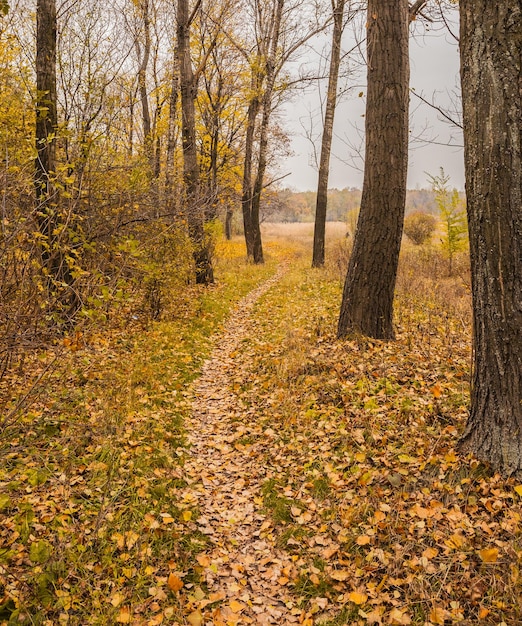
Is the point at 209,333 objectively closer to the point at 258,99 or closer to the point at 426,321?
the point at 426,321

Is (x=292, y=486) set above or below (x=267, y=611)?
above

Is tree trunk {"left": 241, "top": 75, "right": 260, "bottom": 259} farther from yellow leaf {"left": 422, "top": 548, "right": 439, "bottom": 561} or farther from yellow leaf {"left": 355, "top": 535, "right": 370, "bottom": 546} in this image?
yellow leaf {"left": 422, "top": 548, "right": 439, "bottom": 561}

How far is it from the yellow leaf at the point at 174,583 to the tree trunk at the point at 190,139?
8215 millimetres

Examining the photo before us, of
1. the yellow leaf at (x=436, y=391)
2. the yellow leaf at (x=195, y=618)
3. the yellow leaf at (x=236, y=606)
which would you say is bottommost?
the yellow leaf at (x=236, y=606)

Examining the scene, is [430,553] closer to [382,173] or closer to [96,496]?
[96,496]

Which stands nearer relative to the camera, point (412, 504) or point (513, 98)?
point (513, 98)

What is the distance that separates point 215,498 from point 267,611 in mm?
1311

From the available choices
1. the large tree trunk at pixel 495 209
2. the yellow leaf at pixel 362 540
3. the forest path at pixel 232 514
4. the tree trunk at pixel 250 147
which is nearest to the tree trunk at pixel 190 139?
the tree trunk at pixel 250 147

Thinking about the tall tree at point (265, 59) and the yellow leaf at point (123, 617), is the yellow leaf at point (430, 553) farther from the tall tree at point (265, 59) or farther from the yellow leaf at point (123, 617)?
the tall tree at point (265, 59)

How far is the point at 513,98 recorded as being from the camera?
3385mm

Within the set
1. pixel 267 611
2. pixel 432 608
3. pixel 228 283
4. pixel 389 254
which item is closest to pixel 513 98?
pixel 389 254

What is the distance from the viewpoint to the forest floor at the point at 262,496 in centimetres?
313

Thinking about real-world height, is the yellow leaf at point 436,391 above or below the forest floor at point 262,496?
above

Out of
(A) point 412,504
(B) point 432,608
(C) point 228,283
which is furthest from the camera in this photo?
(C) point 228,283
